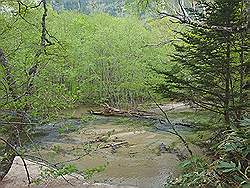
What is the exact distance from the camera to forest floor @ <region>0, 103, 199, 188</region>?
306 inches

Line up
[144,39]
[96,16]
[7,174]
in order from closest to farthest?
[7,174]
[144,39]
[96,16]

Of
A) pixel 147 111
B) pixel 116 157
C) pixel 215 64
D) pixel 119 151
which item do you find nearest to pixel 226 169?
pixel 147 111

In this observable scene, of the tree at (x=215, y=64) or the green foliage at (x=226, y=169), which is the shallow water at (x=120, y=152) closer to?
the tree at (x=215, y=64)

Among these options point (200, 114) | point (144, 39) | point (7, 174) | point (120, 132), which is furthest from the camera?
point (144, 39)

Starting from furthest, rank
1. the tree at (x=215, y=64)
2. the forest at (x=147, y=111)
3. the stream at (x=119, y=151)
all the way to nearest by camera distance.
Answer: the stream at (x=119, y=151)
the tree at (x=215, y=64)
the forest at (x=147, y=111)

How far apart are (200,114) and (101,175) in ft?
A: 8.74

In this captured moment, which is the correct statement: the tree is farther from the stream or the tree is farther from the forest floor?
the stream

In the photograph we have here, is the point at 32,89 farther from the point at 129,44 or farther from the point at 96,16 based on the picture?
the point at 96,16

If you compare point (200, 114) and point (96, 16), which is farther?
point (96, 16)

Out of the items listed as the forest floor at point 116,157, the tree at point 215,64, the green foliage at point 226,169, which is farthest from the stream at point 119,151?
the green foliage at point 226,169

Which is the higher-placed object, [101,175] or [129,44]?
[129,44]

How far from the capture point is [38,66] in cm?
679

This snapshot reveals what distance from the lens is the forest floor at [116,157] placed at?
7.78 m

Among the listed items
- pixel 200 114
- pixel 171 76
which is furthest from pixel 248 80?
pixel 200 114
